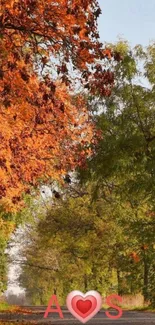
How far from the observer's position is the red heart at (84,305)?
47.2ft

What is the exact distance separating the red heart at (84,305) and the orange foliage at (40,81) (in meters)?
3.53

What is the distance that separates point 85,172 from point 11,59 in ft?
24.9

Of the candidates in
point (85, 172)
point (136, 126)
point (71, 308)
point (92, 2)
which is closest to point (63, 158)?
point (85, 172)

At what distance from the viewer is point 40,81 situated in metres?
11.6

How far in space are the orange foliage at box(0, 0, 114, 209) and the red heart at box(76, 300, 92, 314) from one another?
353 cm

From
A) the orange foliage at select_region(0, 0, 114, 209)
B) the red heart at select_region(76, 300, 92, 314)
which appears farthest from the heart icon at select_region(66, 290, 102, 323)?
the orange foliage at select_region(0, 0, 114, 209)

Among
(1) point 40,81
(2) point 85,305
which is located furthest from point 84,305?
(1) point 40,81

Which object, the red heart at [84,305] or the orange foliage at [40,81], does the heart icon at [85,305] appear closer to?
→ the red heart at [84,305]

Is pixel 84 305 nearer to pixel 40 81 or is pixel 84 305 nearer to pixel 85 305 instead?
pixel 85 305

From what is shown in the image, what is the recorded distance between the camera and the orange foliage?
9.94 m

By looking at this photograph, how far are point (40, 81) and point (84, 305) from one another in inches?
231

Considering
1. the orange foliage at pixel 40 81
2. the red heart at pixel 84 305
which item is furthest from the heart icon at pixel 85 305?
the orange foliage at pixel 40 81

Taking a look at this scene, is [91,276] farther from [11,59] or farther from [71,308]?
[11,59]

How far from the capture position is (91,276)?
54.5 meters
